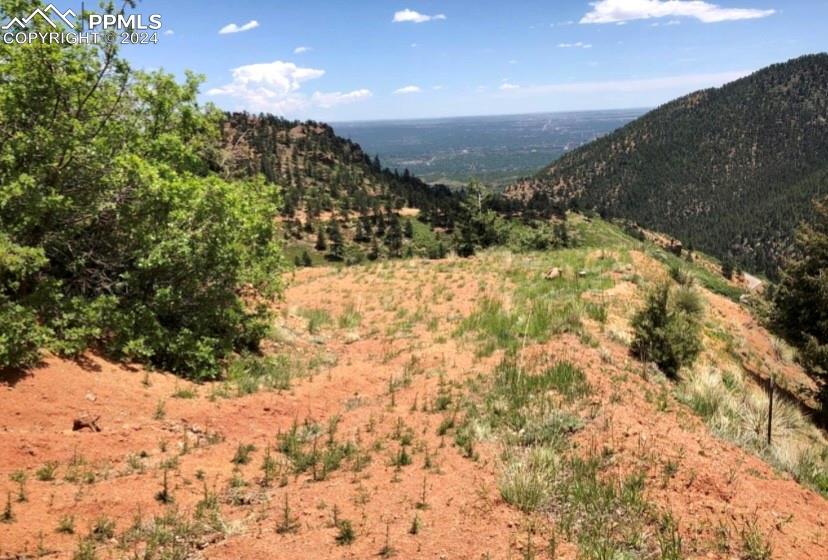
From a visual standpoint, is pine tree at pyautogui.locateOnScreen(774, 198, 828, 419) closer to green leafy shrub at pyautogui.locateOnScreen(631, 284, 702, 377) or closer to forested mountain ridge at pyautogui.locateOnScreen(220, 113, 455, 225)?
green leafy shrub at pyautogui.locateOnScreen(631, 284, 702, 377)

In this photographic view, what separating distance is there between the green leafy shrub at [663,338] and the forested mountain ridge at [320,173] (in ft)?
266

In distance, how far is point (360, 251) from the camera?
79062 mm

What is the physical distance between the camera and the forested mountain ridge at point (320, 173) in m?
96.8

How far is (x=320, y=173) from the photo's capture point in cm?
10900

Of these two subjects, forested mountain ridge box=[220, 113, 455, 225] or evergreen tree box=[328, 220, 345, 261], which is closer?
evergreen tree box=[328, 220, 345, 261]

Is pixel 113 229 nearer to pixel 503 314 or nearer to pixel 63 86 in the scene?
pixel 63 86

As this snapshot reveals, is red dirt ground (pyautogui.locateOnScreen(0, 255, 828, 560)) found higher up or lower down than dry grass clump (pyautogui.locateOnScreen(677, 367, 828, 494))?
higher up

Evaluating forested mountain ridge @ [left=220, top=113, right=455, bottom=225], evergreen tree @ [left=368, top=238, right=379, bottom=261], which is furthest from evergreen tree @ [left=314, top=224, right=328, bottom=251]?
forested mountain ridge @ [left=220, top=113, right=455, bottom=225]

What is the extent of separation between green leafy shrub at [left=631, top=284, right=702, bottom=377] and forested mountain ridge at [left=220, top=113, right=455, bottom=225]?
81195 mm

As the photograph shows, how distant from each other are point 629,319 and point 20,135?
12615 millimetres

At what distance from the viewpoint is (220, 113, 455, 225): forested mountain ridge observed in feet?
317

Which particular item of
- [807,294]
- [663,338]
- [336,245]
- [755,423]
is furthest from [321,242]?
[755,423]

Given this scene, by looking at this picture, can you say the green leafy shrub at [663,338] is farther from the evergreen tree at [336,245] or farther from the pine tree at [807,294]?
the evergreen tree at [336,245]

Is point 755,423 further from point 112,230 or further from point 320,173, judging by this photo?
point 320,173
